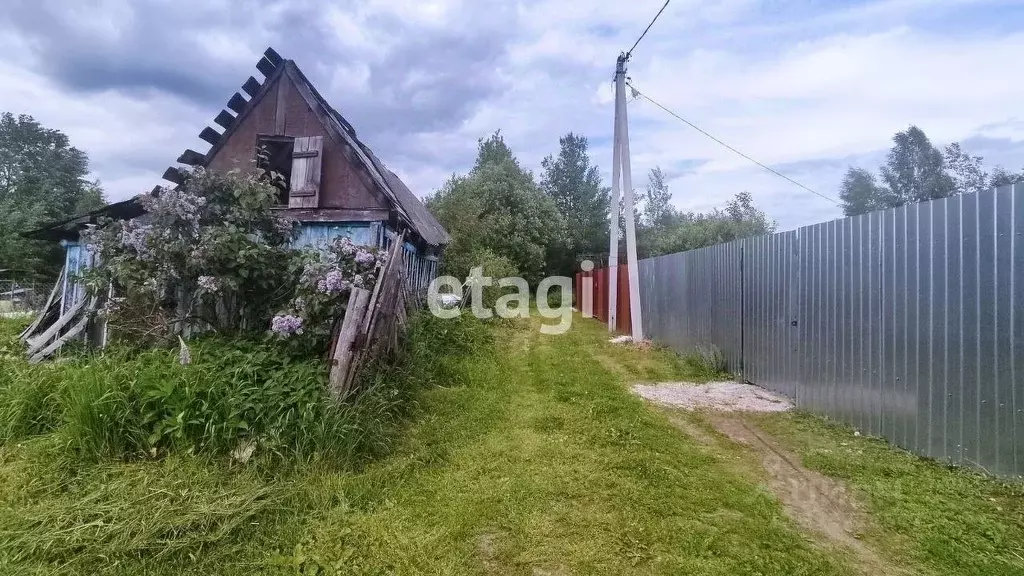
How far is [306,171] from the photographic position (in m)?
6.55

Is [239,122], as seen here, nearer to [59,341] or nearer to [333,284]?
[59,341]

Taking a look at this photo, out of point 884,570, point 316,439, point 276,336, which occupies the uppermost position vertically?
point 276,336

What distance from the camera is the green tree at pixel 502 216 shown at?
1859cm

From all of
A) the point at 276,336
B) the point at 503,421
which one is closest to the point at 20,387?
the point at 276,336

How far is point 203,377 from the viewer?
10.8 feet

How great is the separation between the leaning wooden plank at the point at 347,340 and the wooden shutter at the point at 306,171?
11.3ft

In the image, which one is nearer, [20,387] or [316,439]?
[316,439]

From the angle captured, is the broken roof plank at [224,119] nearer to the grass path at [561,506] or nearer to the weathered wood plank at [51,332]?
the weathered wood plank at [51,332]

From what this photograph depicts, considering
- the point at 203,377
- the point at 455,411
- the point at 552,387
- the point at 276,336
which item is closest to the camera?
the point at 203,377

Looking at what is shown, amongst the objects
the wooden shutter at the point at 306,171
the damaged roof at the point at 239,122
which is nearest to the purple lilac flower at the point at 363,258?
the damaged roof at the point at 239,122

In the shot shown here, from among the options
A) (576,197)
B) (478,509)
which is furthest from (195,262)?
(576,197)

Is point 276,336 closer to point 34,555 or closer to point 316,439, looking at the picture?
point 316,439

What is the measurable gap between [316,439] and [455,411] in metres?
1.51

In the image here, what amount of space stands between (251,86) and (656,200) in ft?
122
